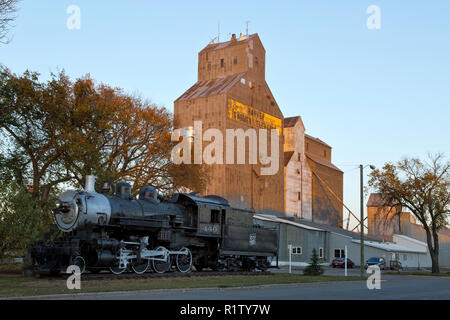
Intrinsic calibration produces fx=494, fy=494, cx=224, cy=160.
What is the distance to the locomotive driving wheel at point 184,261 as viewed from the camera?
81.3 ft

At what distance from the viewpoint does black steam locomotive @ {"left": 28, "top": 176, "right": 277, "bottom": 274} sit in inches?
811

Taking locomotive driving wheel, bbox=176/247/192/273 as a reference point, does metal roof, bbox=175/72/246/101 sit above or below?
above

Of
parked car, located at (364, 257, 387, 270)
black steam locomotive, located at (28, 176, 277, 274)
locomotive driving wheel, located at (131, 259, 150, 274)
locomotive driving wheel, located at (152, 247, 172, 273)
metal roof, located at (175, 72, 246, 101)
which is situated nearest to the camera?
black steam locomotive, located at (28, 176, 277, 274)

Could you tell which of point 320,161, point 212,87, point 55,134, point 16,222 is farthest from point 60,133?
point 320,161

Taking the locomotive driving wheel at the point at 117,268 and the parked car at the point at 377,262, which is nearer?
the locomotive driving wheel at the point at 117,268

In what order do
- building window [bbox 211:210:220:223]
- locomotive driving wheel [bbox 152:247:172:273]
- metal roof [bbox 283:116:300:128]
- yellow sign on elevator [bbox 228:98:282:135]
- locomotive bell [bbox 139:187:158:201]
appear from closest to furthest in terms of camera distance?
locomotive driving wheel [bbox 152:247:172:273]
locomotive bell [bbox 139:187:158:201]
building window [bbox 211:210:220:223]
yellow sign on elevator [bbox 228:98:282:135]
metal roof [bbox 283:116:300:128]

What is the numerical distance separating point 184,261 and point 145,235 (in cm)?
277

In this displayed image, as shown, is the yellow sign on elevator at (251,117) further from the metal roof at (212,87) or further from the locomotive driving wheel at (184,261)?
the locomotive driving wheel at (184,261)

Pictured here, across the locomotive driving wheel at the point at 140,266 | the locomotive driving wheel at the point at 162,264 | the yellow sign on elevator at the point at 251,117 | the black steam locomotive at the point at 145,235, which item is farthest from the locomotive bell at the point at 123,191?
the yellow sign on elevator at the point at 251,117

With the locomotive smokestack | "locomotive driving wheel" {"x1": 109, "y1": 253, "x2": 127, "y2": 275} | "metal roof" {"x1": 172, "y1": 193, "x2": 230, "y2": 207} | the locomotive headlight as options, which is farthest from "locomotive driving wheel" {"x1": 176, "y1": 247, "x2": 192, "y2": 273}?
the locomotive headlight

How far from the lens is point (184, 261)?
25016 mm

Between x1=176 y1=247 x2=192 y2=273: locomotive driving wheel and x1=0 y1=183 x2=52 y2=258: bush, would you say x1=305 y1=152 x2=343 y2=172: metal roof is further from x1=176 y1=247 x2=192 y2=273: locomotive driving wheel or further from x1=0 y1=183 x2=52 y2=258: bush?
x1=0 y1=183 x2=52 y2=258: bush

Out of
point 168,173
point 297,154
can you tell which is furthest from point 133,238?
point 297,154
